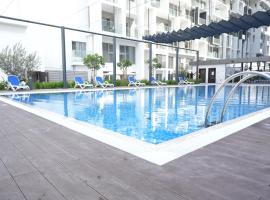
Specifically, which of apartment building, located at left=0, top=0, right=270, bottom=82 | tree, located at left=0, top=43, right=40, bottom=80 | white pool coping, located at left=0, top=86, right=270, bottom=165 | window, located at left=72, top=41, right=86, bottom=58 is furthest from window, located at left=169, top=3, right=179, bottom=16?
white pool coping, located at left=0, top=86, right=270, bottom=165

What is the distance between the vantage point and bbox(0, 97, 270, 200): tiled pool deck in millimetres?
1881

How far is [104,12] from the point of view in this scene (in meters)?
26.8

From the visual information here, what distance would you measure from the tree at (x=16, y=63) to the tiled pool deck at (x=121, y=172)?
53.8ft

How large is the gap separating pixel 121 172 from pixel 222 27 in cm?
1652

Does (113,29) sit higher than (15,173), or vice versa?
(113,29)

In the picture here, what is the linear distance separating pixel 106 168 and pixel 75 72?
72.4 feet

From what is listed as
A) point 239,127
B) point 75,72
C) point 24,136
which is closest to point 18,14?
point 75,72

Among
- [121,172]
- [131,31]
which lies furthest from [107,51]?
[121,172]

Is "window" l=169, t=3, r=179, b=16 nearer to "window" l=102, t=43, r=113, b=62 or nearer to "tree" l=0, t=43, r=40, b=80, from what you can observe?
"window" l=102, t=43, r=113, b=62

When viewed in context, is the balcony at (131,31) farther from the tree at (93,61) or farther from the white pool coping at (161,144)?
the white pool coping at (161,144)

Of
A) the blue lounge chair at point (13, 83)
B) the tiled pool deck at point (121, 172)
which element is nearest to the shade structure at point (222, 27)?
the blue lounge chair at point (13, 83)

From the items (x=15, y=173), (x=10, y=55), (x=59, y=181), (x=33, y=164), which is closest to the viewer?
(x=59, y=181)

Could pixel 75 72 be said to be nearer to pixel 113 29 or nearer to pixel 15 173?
pixel 113 29

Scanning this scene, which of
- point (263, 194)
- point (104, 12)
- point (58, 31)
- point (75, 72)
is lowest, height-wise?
point (263, 194)
